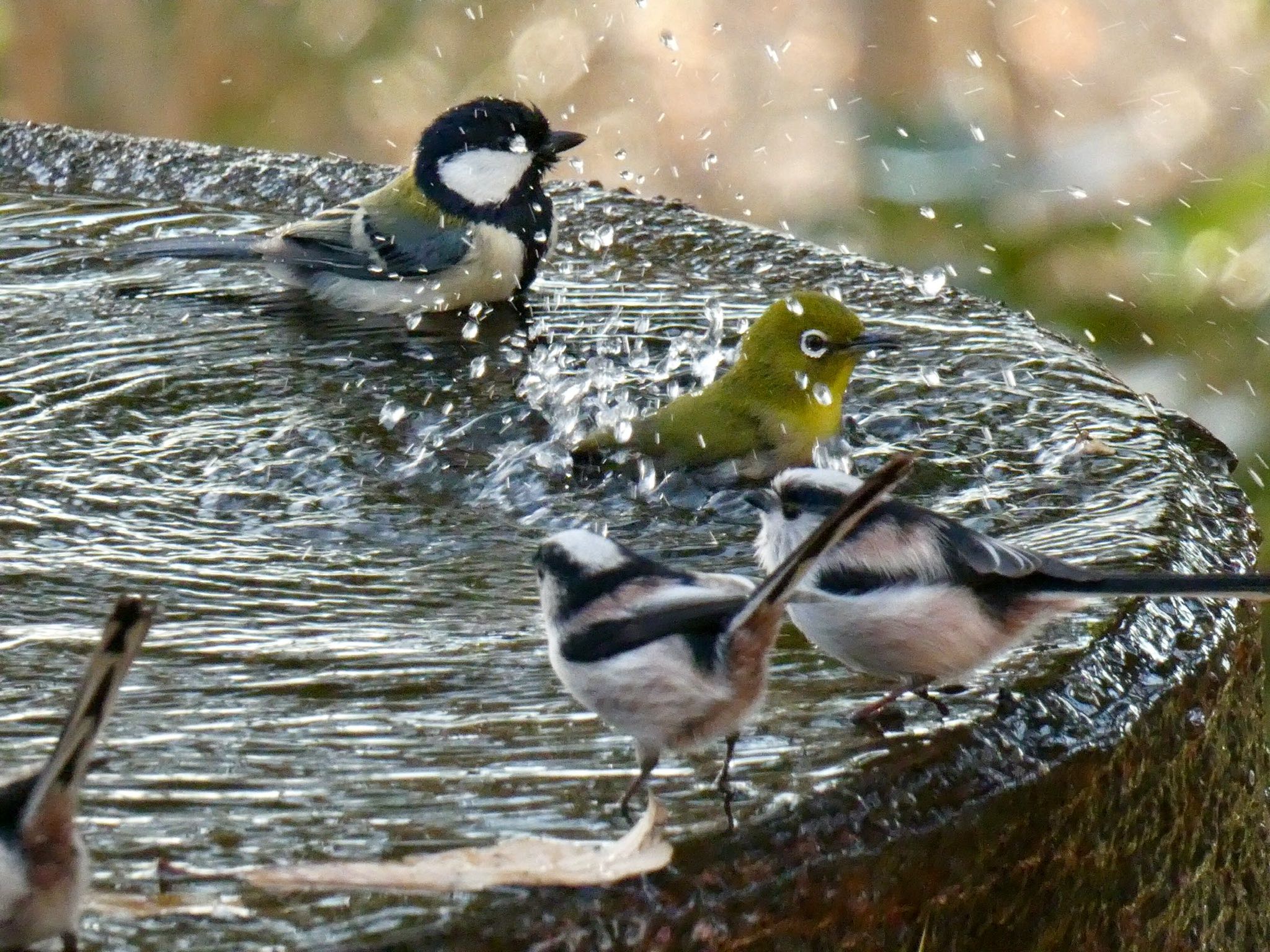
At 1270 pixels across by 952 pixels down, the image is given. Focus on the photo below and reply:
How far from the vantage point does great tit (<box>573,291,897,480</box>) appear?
3748 millimetres

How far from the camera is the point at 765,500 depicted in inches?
109

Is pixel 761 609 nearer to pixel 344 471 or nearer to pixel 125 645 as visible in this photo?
pixel 125 645

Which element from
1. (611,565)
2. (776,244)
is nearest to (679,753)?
(611,565)

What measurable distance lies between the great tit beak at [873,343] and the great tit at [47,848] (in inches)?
102

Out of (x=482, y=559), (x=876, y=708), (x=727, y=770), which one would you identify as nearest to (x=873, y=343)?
(x=482, y=559)

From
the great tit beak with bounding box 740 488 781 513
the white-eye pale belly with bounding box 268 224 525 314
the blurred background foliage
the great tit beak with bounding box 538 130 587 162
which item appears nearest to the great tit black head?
the great tit beak with bounding box 538 130 587 162

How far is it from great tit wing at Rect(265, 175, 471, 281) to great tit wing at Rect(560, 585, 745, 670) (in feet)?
10.2

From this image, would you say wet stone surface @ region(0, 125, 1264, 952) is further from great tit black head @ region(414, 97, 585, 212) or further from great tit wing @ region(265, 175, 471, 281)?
great tit black head @ region(414, 97, 585, 212)

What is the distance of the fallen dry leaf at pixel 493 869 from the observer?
5.89 ft

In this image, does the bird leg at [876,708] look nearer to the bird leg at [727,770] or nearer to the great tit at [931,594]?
the great tit at [931,594]

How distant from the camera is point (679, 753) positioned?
214cm

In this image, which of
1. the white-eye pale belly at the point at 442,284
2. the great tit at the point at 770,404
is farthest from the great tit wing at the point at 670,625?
the white-eye pale belly at the point at 442,284

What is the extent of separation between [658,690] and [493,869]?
31 centimetres

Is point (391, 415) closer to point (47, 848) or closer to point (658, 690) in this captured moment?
point (658, 690)
